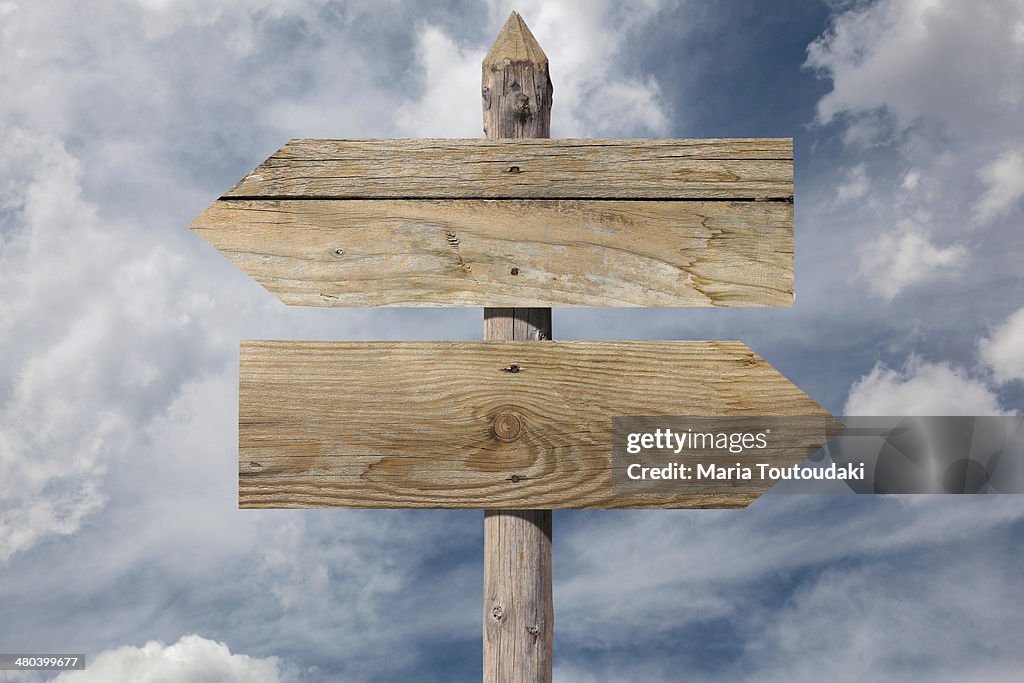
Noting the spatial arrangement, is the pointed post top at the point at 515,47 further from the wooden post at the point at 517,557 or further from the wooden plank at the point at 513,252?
the wooden plank at the point at 513,252

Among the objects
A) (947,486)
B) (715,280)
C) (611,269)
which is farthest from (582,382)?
(947,486)

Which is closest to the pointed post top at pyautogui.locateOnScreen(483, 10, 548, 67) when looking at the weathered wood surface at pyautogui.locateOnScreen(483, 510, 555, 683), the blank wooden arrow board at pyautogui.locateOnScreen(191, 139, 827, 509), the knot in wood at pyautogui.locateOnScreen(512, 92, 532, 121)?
the knot in wood at pyautogui.locateOnScreen(512, 92, 532, 121)

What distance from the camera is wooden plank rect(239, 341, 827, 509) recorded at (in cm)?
234

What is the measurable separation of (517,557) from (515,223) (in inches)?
42.1

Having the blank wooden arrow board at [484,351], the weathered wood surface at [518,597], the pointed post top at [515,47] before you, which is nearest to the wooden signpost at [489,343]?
the blank wooden arrow board at [484,351]

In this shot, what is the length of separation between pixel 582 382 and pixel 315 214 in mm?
992

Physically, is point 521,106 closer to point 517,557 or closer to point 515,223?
point 515,223

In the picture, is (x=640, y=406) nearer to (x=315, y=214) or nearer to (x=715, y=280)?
(x=715, y=280)

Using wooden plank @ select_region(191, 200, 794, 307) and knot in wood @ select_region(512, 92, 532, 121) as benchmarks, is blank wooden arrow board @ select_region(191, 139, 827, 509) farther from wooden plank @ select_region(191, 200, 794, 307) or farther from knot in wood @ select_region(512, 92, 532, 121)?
knot in wood @ select_region(512, 92, 532, 121)

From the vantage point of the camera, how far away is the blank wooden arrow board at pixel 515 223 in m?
2.35

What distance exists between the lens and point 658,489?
236cm

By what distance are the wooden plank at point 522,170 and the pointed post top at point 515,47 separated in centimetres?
32
